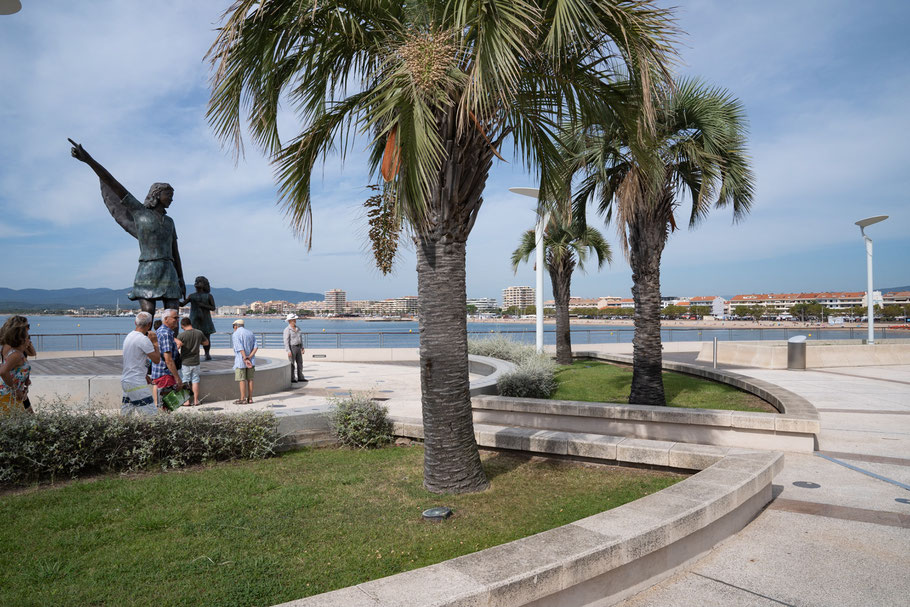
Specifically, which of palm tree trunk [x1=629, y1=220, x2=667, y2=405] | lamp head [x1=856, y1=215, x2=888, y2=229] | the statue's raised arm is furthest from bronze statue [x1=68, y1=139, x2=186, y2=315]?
lamp head [x1=856, y1=215, x2=888, y2=229]

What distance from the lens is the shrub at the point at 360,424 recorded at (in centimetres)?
697

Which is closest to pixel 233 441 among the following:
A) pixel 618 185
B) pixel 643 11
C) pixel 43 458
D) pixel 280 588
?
pixel 43 458

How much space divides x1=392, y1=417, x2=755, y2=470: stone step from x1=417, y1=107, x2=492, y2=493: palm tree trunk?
4.78 ft

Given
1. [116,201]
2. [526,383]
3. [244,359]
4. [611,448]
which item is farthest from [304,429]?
[116,201]

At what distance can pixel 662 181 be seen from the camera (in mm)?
8906

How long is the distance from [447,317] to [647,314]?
5758mm

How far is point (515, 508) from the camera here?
465 cm

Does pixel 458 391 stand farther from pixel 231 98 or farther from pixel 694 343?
pixel 694 343

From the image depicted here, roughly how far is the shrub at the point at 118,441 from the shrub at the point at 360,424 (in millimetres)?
830

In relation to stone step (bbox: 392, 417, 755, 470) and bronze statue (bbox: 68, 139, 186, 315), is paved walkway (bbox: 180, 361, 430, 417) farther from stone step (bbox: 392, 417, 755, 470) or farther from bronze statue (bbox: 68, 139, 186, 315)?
bronze statue (bbox: 68, 139, 186, 315)

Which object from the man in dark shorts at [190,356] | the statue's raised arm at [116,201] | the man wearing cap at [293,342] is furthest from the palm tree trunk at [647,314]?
the statue's raised arm at [116,201]

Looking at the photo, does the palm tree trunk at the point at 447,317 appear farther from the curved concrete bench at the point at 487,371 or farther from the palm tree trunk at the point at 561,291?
the palm tree trunk at the point at 561,291

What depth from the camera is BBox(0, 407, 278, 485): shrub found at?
5.27m

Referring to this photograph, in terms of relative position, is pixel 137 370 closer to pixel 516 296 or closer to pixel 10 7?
pixel 10 7
